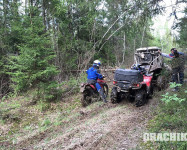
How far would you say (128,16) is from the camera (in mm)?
6395

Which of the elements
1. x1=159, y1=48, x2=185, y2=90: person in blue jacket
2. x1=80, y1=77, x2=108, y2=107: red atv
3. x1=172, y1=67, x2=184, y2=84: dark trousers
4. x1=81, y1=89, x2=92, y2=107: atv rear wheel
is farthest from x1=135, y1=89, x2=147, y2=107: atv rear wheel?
x1=81, y1=89, x2=92, y2=107: atv rear wheel

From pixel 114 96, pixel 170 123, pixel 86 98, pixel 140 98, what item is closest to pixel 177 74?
pixel 140 98

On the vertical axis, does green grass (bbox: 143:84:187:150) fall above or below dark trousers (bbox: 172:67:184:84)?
below

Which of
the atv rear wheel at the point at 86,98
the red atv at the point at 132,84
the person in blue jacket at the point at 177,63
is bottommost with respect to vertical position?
the atv rear wheel at the point at 86,98

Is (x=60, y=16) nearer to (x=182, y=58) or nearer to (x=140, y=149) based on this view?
(x=182, y=58)

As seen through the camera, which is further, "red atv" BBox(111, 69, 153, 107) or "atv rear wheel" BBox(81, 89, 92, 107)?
"atv rear wheel" BBox(81, 89, 92, 107)

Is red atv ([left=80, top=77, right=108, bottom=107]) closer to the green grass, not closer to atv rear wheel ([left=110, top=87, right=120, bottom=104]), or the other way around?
atv rear wheel ([left=110, top=87, right=120, bottom=104])

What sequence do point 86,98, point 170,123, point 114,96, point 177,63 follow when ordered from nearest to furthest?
point 170,123
point 177,63
point 114,96
point 86,98

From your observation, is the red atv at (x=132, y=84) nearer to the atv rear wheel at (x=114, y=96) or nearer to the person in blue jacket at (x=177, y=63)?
the atv rear wheel at (x=114, y=96)

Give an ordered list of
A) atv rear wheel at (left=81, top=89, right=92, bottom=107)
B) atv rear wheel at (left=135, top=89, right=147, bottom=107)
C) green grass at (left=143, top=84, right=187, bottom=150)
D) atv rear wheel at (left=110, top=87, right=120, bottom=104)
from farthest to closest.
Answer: atv rear wheel at (left=81, top=89, right=92, bottom=107), atv rear wheel at (left=110, top=87, right=120, bottom=104), atv rear wheel at (left=135, top=89, right=147, bottom=107), green grass at (left=143, top=84, right=187, bottom=150)

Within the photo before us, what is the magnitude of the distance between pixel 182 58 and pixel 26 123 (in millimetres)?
7003

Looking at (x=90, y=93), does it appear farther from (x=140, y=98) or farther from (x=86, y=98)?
(x=140, y=98)

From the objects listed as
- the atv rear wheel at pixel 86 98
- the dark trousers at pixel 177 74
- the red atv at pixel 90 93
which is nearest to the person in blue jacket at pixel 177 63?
the dark trousers at pixel 177 74

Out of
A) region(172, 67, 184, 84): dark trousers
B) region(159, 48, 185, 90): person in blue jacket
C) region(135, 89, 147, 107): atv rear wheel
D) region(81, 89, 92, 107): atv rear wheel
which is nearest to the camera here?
region(135, 89, 147, 107): atv rear wheel
